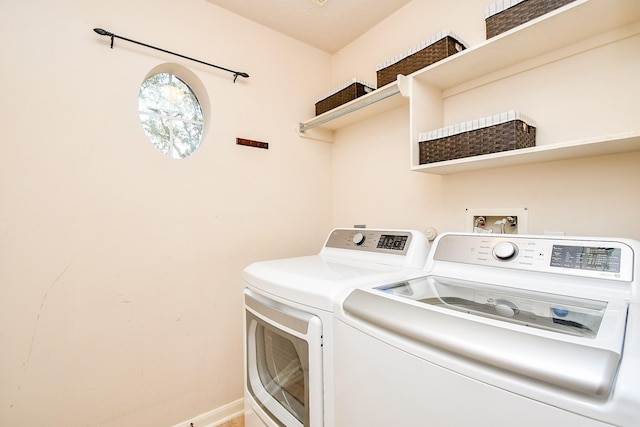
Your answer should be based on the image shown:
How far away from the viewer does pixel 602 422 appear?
1.55ft

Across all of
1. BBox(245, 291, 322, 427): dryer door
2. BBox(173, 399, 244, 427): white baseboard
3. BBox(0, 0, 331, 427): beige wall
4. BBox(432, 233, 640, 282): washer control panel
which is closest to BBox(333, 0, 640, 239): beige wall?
BBox(432, 233, 640, 282): washer control panel

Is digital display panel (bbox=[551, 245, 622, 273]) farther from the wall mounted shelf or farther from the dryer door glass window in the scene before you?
the dryer door glass window

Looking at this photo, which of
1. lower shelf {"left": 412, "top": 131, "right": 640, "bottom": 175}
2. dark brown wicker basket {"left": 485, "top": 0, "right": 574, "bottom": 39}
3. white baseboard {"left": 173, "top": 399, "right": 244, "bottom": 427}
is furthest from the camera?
white baseboard {"left": 173, "top": 399, "right": 244, "bottom": 427}

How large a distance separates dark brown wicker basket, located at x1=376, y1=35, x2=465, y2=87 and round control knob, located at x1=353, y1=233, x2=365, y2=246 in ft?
2.80

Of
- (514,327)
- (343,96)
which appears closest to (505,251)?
(514,327)

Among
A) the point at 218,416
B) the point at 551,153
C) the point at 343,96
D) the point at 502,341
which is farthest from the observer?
the point at 343,96

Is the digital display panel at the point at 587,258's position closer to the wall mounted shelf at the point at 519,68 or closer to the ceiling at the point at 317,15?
the wall mounted shelf at the point at 519,68

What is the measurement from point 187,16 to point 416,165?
1.55 m

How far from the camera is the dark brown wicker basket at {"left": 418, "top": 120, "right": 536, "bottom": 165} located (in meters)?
1.18

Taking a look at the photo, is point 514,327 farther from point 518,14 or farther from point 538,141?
point 518,14

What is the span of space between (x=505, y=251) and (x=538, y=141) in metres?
0.59

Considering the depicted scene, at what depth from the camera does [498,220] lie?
1.48 m

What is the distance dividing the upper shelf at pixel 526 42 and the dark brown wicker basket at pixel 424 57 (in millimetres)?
55

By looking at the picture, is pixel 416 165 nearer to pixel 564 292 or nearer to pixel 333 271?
pixel 333 271
